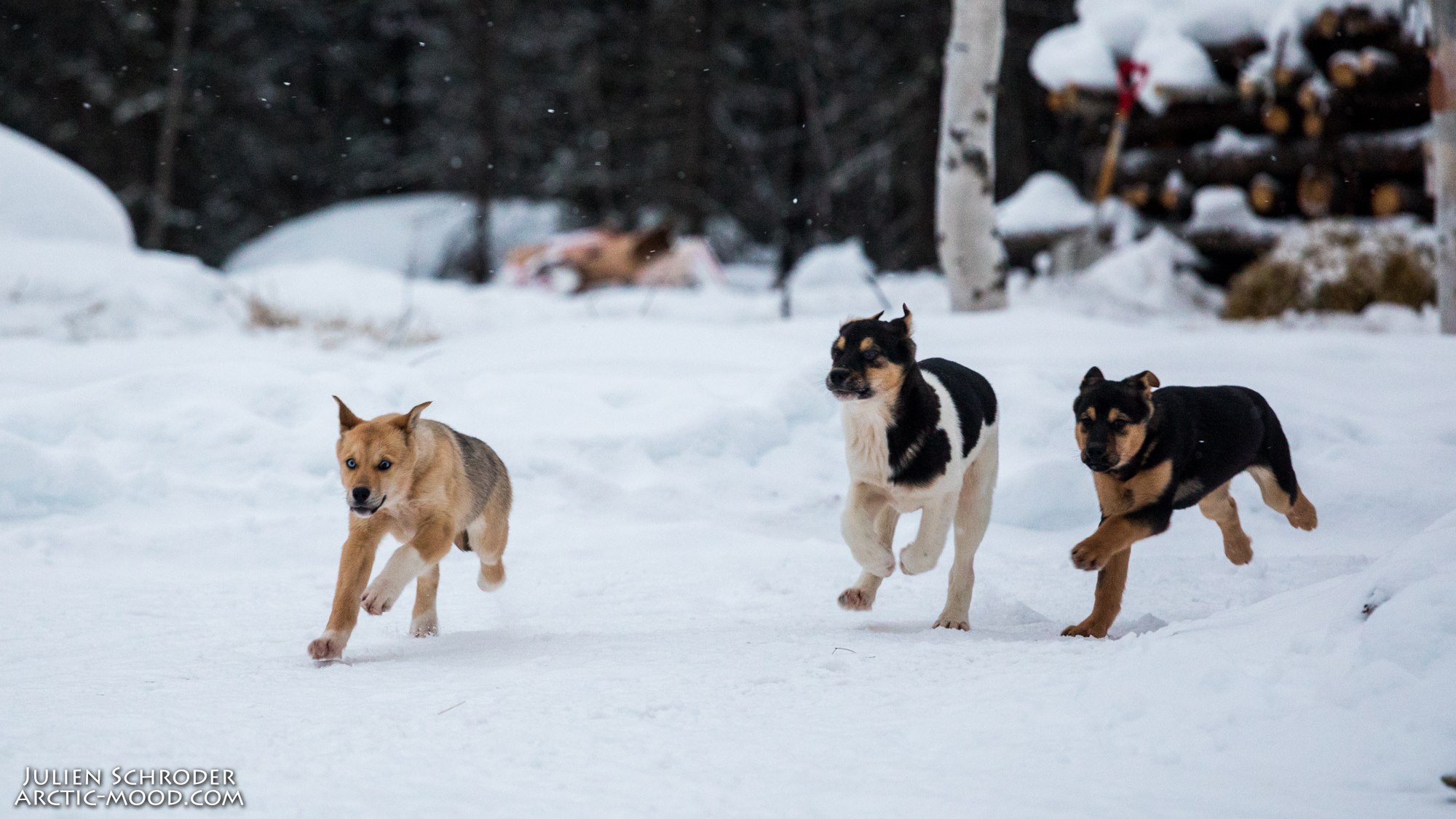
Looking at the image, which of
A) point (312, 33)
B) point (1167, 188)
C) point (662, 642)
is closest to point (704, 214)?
point (1167, 188)

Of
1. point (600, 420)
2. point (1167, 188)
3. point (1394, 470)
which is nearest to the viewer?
point (1394, 470)

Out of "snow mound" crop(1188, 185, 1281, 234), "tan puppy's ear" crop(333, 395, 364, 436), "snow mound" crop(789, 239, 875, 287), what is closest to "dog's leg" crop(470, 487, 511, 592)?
"tan puppy's ear" crop(333, 395, 364, 436)

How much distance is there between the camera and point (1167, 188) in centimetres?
1389

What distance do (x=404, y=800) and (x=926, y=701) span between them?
4.54ft

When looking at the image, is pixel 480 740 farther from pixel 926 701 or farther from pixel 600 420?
pixel 600 420

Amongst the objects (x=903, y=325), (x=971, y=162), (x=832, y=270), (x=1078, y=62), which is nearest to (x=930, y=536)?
(x=903, y=325)

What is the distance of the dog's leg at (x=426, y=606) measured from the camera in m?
4.43

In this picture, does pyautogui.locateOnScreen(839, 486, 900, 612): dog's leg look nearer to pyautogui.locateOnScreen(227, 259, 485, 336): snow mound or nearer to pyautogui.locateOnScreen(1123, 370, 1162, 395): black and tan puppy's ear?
pyautogui.locateOnScreen(1123, 370, 1162, 395): black and tan puppy's ear

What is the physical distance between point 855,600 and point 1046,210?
11.3 m

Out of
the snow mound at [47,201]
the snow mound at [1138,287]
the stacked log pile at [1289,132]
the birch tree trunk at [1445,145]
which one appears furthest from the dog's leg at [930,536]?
the snow mound at [47,201]

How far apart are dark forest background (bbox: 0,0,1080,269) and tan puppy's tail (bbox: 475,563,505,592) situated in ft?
46.5

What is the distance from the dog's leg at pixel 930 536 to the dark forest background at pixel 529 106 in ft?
46.6

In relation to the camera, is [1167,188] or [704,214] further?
[704,214]

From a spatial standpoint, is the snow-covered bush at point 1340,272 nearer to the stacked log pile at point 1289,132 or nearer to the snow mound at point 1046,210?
the stacked log pile at point 1289,132
